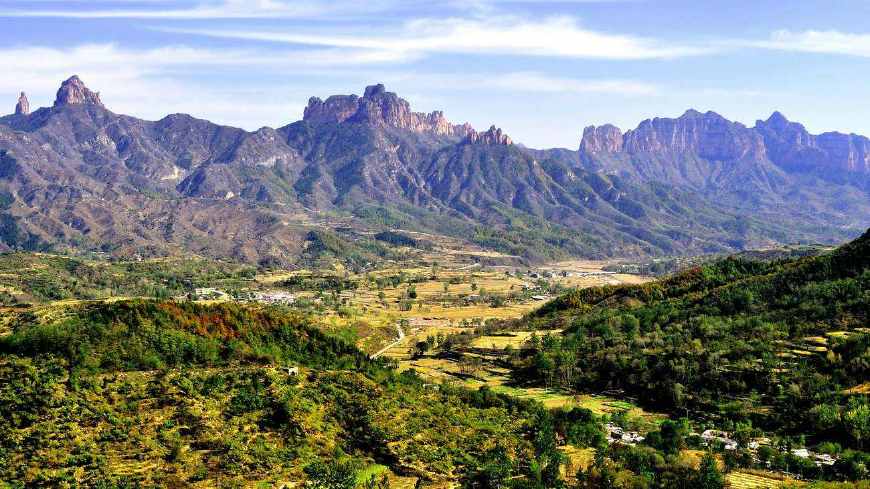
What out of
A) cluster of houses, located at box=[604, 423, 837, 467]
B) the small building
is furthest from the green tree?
the small building

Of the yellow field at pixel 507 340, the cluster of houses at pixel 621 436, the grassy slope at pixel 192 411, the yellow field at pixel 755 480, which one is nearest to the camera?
the grassy slope at pixel 192 411

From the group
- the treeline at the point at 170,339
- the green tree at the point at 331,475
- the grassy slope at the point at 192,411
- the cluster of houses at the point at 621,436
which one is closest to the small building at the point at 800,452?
the cluster of houses at the point at 621,436

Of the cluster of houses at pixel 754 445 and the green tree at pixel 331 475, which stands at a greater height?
the green tree at pixel 331 475

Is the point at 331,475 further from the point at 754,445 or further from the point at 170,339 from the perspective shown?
the point at 754,445

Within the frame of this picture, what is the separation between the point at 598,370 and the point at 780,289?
4884cm

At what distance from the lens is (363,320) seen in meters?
197

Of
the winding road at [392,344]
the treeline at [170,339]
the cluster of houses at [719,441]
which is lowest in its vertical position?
the winding road at [392,344]

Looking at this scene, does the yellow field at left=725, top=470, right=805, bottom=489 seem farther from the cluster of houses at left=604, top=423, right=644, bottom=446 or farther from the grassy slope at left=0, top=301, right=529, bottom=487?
the grassy slope at left=0, top=301, right=529, bottom=487

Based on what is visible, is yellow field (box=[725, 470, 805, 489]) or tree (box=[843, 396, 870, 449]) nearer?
yellow field (box=[725, 470, 805, 489])

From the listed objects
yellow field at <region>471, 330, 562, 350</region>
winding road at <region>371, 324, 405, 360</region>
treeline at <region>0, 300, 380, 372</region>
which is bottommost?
winding road at <region>371, 324, 405, 360</region>

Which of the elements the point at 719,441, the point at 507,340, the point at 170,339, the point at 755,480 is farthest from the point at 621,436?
the point at 507,340

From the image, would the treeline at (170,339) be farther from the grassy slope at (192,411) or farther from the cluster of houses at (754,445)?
the cluster of houses at (754,445)

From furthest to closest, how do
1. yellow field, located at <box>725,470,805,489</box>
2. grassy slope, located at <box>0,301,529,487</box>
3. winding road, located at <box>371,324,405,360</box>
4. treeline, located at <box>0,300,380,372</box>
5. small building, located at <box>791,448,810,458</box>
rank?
winding road, located at <box>371,324,405,360</box>, treeline, located at <box>0,300,380,372</box>, small building, located at <box>791,448,810,458</box>, yellow field, located at <box>725,470,805,489</box>, grassy slope, located at <box>0,301,529,487</box>

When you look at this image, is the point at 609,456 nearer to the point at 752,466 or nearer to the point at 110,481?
the point at 752,466
